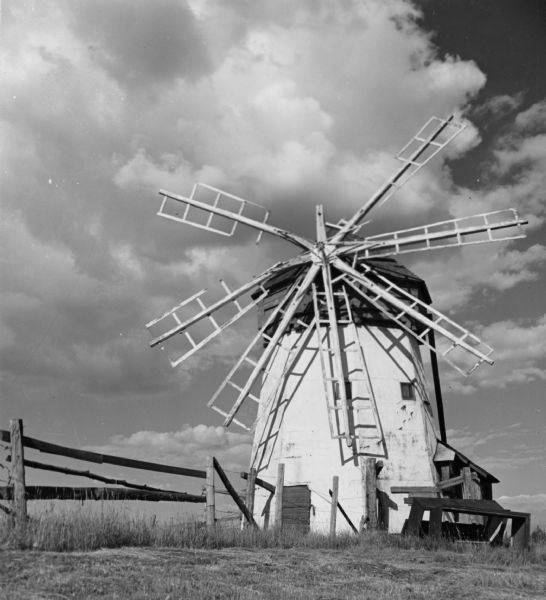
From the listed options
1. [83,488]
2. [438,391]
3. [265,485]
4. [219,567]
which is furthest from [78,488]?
[438,391]

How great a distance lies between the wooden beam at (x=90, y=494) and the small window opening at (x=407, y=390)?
8894 mm

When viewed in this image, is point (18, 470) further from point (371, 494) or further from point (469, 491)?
point (469, 491)

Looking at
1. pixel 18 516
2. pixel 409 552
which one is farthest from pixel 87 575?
pixel 409 552

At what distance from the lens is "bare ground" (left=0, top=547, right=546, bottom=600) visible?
6.74 meters

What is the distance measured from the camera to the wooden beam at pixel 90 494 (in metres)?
9.05

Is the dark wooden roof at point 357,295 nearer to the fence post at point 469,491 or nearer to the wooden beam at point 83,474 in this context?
the fence post at point 469,491

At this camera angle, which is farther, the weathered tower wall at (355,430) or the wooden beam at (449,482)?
the wooden beam at (449,482)

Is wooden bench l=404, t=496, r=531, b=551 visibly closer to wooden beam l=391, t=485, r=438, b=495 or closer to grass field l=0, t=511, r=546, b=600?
grass field l=0, t=511, r=546, b=600

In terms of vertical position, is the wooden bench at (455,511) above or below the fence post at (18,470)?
below

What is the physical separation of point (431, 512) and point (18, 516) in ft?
30.1

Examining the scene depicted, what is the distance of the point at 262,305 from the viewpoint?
21594mm

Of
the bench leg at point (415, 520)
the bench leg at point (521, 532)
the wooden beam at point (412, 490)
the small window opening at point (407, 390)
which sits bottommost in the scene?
the bench leg at point (521, 532)

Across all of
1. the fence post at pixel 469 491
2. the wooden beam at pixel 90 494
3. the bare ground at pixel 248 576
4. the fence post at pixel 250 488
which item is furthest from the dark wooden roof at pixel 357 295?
the bare ground at pixel 248 576

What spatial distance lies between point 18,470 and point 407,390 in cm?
1270
